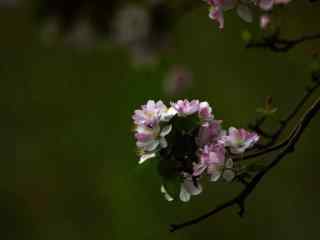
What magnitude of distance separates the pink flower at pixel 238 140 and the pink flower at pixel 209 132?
1cm

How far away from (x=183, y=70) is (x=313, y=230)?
1.91 feet

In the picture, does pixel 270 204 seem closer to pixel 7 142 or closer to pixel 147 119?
pixel 7 142

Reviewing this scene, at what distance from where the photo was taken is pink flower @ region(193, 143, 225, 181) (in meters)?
0.73

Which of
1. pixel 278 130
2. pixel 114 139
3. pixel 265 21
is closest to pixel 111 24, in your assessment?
pixel 114 139

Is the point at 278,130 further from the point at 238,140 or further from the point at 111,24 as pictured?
the point at 111,24

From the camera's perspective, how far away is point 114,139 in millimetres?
2807

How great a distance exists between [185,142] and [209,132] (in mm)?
22

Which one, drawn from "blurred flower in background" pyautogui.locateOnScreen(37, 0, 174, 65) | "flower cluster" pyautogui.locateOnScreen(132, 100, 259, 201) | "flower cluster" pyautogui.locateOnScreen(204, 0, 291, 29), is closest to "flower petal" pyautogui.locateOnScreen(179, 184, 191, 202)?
"flower cluster" pyautogui.locateOnScreen(132, 100, 259, 201)

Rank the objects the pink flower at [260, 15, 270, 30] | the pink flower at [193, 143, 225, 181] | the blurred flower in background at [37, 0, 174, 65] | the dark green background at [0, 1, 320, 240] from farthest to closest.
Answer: the dark green background at [0, 1, 320, 240] → the blurred flower in background at [37, 0, 174, 65] → the pink flower at [260, 15, 270, 30] → the pink flower at [193, 143, 225, 181]

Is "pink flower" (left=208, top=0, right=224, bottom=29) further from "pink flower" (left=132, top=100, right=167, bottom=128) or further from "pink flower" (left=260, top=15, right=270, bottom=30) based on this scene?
"pink flower" (left=260, top=15, right=270, bottom=30)

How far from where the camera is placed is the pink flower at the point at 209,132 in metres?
0.75

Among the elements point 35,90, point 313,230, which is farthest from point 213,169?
point 35,90

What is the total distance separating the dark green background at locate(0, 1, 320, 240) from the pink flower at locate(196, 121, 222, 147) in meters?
1.54

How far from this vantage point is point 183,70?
102 inches
